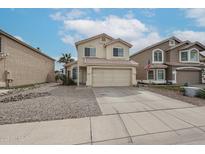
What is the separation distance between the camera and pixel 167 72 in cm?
2217

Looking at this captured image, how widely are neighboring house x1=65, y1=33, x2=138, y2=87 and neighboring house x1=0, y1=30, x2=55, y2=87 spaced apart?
5923 mm

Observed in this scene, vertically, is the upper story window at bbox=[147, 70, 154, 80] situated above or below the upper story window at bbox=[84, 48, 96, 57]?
below

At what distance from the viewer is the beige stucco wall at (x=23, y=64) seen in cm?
1616

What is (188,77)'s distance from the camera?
21.8 metres

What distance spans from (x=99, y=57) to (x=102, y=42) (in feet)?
6.82

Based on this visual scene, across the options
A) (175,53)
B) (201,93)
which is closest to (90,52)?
(201,93)

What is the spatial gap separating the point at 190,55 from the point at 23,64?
76.8 ft

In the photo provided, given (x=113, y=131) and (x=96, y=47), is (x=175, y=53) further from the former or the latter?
(x=113, y=131)

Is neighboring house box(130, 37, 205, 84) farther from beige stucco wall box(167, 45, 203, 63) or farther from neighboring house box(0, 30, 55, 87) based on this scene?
neighboring house box(0, 30, 55, 87)

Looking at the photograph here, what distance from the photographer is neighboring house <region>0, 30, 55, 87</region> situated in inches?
614

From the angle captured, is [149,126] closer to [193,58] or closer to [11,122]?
[11,122]

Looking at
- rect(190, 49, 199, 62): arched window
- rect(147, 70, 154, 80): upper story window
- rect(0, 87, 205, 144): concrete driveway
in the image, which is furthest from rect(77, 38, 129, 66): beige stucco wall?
rect(0, 87, 205, 144): concrete driveway

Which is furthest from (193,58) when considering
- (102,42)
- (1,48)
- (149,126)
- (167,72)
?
(1,48)

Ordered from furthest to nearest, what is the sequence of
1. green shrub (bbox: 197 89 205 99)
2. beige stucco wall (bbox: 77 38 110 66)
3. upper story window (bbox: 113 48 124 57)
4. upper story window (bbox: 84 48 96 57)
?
upper story window (bbox: 113 48 124 57) < upper story window (bbox: 84 48 96 57) < beige stucco wall (bbox: 77 38 110 66) < green shrub (bbox: 197 89 205 99)
